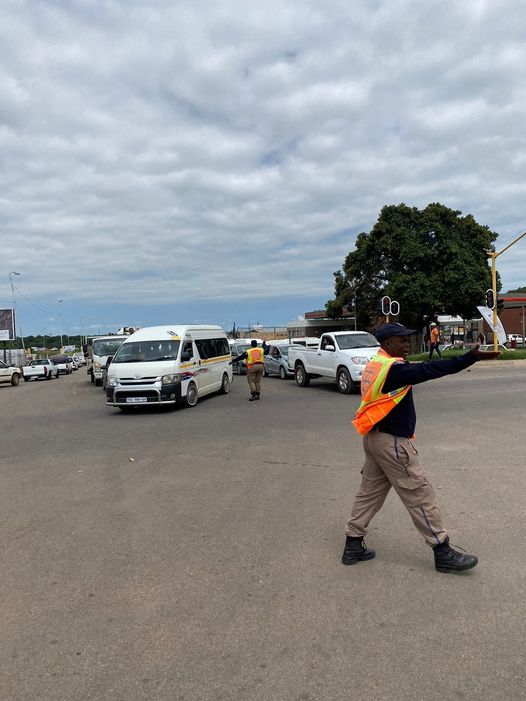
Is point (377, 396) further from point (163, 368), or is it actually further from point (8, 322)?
point (8, 322)

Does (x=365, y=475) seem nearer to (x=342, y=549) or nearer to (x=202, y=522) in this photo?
(x=342, y=549)

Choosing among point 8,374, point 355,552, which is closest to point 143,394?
point 355,552

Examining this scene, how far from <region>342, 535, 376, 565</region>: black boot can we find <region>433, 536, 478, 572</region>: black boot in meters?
0.50

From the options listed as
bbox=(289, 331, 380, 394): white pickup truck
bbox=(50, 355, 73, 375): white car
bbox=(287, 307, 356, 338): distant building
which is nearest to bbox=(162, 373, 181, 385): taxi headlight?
bbox=(289, 331, 380, 394): white pickup truck

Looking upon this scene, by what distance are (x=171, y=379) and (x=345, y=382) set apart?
5034mm

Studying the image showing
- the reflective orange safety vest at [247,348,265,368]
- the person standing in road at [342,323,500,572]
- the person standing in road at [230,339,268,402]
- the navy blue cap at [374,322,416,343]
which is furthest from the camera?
the reflective orange safety vest at [247,348,265,368]

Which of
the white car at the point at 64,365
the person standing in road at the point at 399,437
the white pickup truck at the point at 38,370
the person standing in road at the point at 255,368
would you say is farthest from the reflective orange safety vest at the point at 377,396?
the white car at the point at 64,365

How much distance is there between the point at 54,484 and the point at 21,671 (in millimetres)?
3896

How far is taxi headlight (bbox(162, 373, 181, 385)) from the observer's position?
1293 cm

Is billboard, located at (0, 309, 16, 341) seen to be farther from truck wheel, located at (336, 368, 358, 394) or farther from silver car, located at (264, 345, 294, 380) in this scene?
truck wheel, located at (336, 368, 358, 394)

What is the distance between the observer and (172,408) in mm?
13875

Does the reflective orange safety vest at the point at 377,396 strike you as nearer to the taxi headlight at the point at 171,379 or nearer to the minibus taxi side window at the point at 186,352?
the taxi headlight at the point at 171,379

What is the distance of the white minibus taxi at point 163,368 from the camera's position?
1288 cm

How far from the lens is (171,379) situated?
13.0m
